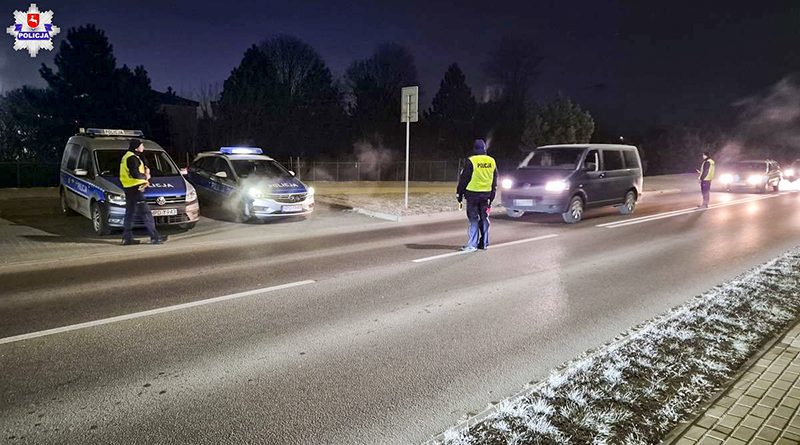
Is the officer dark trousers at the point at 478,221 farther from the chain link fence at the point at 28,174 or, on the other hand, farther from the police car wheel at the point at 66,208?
the chain link fence at the point at 28,174

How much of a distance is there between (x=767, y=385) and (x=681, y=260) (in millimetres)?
5568

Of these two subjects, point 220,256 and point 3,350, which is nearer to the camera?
point 3,350

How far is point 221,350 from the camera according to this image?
186 inches

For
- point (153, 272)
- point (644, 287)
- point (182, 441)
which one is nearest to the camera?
point (182, 441)

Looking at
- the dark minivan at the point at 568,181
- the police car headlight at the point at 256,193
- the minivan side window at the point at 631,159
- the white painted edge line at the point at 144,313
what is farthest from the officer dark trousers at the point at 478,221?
the minivan side window at the point at 631,159

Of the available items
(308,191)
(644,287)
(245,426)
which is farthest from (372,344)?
(308,191)

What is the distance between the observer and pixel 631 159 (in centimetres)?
1521

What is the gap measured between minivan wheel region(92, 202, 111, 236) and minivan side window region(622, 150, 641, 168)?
43.8 feet

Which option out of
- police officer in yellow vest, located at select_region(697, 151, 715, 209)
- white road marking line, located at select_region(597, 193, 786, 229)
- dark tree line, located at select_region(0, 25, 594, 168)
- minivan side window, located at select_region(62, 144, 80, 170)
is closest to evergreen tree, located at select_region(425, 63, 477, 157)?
dark tree line, located at select_region(0, 25, 594, 168)

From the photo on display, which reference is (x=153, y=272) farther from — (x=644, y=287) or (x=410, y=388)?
(x=644, y=287)

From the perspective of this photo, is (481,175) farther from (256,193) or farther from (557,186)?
(256,193)

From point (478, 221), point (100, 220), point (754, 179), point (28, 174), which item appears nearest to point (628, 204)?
point (478, 221)

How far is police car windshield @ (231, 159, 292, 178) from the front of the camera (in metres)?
13.3

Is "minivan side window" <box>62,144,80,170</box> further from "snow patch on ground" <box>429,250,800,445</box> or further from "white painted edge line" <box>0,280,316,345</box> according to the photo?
"snow patch on ground" <box>429,250,800,445</box>
